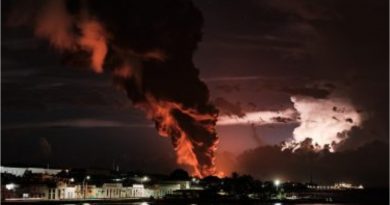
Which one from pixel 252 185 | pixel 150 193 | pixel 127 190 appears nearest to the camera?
pixel 127 190

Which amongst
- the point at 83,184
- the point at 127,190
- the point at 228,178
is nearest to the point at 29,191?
the point at 83,184

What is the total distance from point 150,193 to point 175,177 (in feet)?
65.8

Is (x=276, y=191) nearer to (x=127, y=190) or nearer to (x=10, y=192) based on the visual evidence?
(x=127, y=190)

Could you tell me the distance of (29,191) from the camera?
310ft

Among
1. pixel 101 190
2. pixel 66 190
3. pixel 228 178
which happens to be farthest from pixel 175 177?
pixel 66 190

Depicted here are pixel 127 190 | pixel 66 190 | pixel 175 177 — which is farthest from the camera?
pixel 175 177

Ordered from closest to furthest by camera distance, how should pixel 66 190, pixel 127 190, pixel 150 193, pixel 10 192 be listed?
pixel 10 192 < pixel 66 190 < pixel 127 190 < pixel 150 193

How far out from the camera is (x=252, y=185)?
164m

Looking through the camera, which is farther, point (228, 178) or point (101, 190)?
point (228, 178)

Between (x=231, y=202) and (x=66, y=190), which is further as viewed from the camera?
(x=231, y=202)

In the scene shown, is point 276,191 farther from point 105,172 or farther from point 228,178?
point 105,172

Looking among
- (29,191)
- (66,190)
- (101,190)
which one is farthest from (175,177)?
(29,191)

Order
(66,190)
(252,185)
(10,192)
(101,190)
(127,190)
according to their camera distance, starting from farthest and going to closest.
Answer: (252,185)
(127,190)
(101,190)
(66,190)
(10,192)

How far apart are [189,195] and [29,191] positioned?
39.2 m
